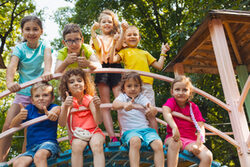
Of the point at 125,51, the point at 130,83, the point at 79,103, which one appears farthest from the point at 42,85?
the point at 125,51

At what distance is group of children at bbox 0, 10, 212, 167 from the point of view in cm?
228

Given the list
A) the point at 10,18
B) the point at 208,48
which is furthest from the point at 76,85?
the point at 10,18

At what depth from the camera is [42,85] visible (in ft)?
8.52

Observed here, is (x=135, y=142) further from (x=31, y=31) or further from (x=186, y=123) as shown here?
(x=31, y=31)

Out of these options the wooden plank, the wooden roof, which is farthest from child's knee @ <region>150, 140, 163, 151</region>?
the wooden plank

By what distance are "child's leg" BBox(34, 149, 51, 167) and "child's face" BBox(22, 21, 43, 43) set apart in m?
1.36

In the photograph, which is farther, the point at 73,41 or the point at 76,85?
the point at 73,41

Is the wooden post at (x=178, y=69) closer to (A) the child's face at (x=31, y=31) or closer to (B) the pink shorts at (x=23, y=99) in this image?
(A) the child's face at (x=31, y=31)

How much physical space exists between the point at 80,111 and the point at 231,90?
1.84m

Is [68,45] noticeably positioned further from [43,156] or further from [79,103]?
[43,156]

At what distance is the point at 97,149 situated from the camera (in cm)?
219

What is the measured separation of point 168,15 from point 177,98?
9.24 metres

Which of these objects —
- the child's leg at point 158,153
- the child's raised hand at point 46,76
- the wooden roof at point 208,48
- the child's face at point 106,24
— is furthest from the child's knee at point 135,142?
the wooden roof at point 208,48

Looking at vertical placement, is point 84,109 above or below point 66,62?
below
